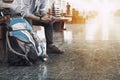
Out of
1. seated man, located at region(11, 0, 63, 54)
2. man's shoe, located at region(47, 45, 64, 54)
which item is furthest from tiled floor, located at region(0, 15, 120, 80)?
seated man, located at region(11, 0, 63, 54)

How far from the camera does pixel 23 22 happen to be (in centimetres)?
335

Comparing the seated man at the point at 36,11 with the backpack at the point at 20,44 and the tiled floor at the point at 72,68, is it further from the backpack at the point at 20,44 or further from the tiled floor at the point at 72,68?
the tiled floor at the point at 72,68

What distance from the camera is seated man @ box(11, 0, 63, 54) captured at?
3482 millimetres

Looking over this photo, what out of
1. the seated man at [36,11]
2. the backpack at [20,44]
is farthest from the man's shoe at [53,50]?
the backpack at [20,44]

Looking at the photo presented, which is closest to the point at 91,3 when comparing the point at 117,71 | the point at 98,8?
the point at 98,8

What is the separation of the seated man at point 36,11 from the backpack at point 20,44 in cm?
20

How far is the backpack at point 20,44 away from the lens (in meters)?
3.26

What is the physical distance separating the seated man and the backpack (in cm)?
20

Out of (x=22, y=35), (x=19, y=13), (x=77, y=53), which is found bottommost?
(x=77, y=53)

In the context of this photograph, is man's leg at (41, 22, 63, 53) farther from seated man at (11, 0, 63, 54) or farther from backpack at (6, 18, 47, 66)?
backpack at (6, 18, 47, 66)

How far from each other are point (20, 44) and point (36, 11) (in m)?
0.64

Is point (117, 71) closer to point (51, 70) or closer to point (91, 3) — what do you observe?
point (51, 70)

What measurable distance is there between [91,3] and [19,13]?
14.4 meters

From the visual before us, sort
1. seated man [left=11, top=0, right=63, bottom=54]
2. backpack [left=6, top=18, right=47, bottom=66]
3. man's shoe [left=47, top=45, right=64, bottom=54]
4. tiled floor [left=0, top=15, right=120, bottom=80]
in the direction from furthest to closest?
man's shoe [left=47, top=45, right=64, bottom=54], seated man [left=11, top=0, right=63, bottom=54], backpack [left=6, top=18, right=47, bottom=66], tiled floor [left=0, top=15, right=120, bottom=80]
